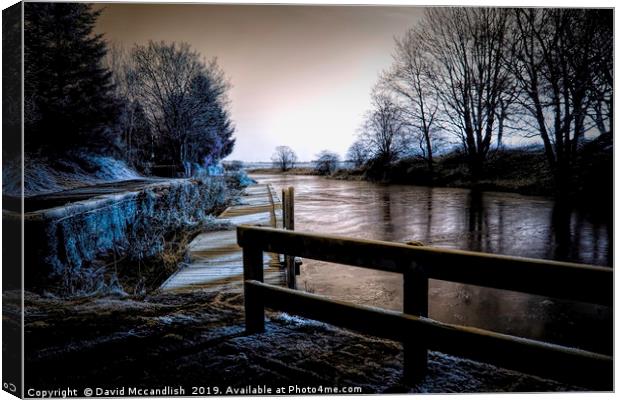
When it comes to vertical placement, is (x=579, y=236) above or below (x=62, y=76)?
below

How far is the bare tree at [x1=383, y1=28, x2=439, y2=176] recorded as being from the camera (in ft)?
13.6

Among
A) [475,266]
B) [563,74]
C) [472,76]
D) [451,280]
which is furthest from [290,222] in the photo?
[475,266]

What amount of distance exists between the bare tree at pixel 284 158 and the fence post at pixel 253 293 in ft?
6.80

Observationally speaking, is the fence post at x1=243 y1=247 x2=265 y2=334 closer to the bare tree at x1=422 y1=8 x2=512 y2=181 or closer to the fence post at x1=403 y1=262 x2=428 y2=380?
the fence post at x1=403 y1=262 x2=428 y2=380

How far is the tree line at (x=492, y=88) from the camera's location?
3645 mm

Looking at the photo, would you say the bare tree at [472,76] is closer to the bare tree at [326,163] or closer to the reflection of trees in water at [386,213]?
the reflection of trees in water at [386,213]

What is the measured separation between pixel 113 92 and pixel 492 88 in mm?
4143

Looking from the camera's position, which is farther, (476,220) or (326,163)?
(476,220)

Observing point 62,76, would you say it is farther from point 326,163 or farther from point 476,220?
point 476,220

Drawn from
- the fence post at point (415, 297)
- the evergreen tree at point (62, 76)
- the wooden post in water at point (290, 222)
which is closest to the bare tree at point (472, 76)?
the wooden post in water at point (290, 222)

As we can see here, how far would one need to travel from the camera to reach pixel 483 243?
22.2ft

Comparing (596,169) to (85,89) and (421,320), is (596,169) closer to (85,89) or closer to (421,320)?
(421,320)

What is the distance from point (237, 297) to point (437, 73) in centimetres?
294

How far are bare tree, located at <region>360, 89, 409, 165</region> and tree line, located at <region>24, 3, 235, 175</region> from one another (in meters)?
1.46
